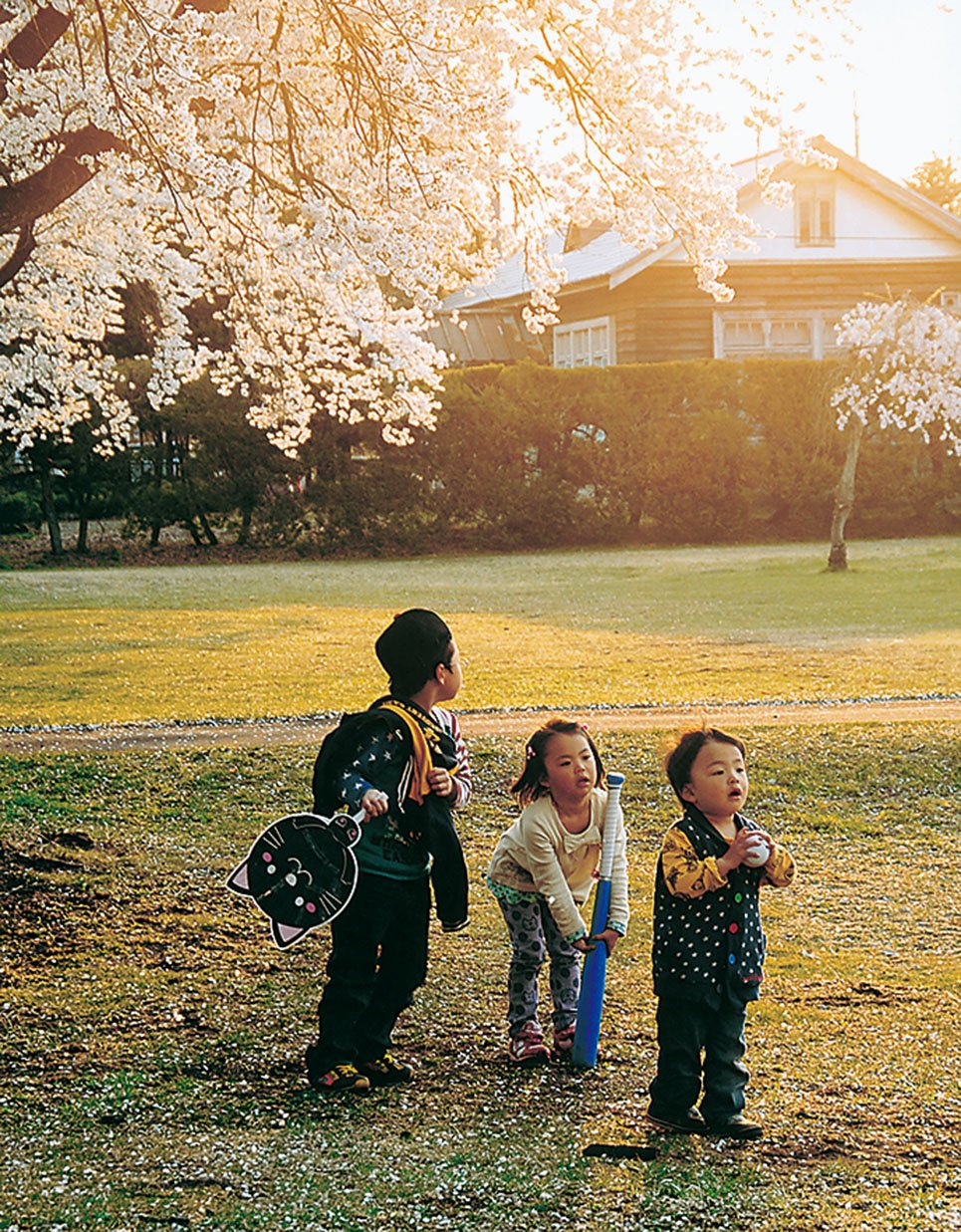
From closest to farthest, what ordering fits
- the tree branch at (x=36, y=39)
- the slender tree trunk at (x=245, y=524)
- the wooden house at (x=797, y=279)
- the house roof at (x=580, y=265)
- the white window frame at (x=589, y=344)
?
the tree branch at (x=36, y=39), the slender tree trunk at (x=245, y=524), the house roof at (x=580, y=265), the wooden house at (x=797, y=279), the white window frame at (x=589, y=344)

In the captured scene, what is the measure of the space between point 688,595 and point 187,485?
10.9 meters

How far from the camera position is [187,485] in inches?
1038

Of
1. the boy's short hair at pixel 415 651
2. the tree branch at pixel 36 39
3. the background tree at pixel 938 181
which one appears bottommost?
the boy's short hair at pixel 415 651

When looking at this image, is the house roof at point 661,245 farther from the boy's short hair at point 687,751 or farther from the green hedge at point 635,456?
the boy's short hair at point 687,751

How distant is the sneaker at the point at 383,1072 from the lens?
411 centimetres

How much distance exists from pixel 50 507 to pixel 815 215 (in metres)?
17.8

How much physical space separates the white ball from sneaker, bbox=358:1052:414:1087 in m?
1.11

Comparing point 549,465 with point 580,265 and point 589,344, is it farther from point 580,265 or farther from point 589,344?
point 580,265

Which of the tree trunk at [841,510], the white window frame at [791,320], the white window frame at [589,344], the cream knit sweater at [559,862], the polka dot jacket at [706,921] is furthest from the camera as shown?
the white window frame at [589,344]

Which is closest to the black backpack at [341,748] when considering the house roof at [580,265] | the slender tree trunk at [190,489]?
the slender tree trunk at [190,489]

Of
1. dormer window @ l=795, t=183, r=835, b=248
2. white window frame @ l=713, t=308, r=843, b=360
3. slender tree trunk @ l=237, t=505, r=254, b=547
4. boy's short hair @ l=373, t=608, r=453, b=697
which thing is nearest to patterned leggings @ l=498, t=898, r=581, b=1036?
boy's short hair @ l=373, t=608, r=453, b=697

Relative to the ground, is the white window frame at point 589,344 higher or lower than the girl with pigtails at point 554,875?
higher

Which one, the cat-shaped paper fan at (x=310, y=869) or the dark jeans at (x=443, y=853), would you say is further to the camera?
the dark jeans at (x=443, y=853)

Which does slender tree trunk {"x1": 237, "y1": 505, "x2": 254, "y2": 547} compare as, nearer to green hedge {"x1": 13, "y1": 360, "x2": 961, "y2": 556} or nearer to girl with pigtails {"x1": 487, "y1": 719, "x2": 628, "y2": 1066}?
green hedge {"x1": 13, "y1": 360, "x2": 961, "y2": 556}
